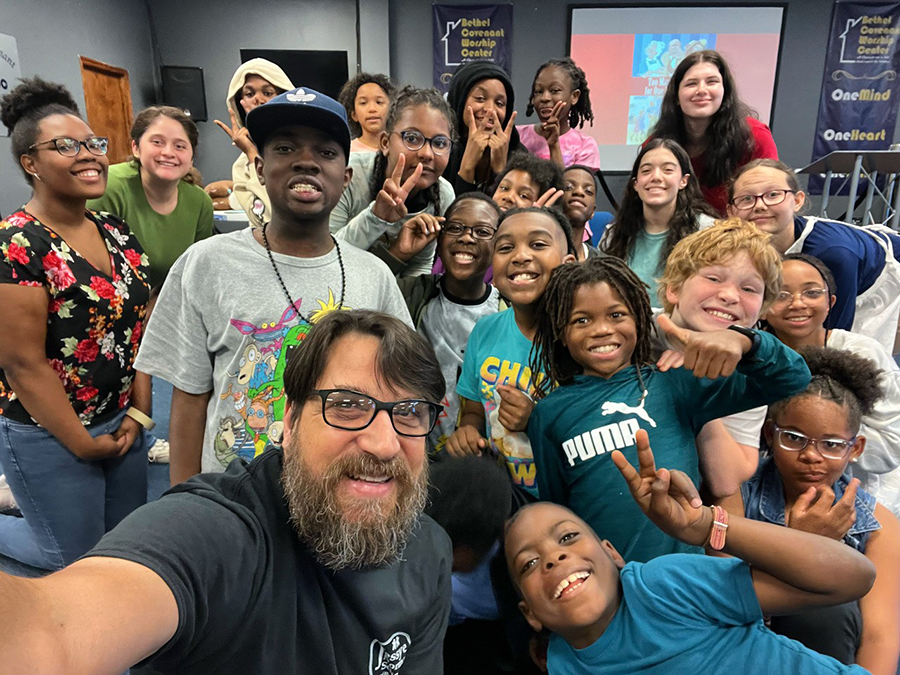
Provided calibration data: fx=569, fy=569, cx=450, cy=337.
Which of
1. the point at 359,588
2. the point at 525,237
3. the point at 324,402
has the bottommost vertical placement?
the point at 359,588

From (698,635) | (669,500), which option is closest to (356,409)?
(669,500)

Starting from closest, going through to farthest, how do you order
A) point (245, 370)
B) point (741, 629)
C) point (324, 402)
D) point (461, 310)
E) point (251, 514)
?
point (251, 514) → point (324, 402) → point (741, 629) → point (245, 370) → point (461, 310)

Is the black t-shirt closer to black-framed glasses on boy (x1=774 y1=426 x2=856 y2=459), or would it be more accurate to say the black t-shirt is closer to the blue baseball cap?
the blue baseball cap

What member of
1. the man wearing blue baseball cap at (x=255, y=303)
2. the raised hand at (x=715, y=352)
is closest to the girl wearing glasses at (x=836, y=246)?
the raised hand at (x=715, y=352)

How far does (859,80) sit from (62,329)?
908cm

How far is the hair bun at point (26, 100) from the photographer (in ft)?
5.82

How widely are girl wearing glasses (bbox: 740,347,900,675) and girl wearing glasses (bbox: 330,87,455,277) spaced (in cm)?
124

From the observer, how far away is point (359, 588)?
3.15ft

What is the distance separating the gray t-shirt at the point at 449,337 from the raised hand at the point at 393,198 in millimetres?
338

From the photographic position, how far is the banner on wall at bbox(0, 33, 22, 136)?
16.3ft

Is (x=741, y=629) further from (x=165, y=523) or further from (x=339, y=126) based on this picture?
(x=339, y=126)

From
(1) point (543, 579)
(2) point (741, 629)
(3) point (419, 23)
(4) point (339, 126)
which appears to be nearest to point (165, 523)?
(1) point (543, 579)

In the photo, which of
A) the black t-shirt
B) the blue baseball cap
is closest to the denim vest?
the black t-shirt

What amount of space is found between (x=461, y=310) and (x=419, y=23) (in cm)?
702
